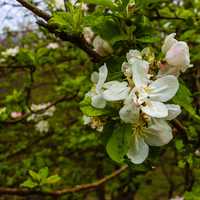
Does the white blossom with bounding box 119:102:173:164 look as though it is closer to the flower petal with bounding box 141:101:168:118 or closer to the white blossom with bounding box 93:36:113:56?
the flower petal with bounding box 141:101:168:118

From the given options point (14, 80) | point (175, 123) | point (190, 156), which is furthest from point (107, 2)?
point (14, 80)

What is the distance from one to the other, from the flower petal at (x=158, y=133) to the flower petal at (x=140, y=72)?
9cm

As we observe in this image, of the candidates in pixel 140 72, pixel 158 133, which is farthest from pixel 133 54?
pixel 158 133

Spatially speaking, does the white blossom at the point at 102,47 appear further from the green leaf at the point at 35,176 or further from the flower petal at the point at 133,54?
the green leaf at the point at 35,176

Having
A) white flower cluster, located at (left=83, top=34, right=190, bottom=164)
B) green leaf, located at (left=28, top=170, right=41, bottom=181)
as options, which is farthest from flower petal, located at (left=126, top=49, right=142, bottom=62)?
green leaf, located at (left=28, top=170, right=41, bottom=181)

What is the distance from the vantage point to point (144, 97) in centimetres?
106

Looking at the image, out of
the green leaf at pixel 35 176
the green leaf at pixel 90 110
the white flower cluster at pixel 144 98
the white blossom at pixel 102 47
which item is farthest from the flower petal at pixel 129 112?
the green leaf at pixel 35 176

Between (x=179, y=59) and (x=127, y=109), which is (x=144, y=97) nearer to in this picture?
(x=127, y=109)

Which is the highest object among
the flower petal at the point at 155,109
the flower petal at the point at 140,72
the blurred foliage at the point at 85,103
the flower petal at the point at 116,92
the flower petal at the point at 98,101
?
the flower petal at the point at 140,72

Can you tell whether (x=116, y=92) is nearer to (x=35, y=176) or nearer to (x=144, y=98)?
(x=144, y=98)

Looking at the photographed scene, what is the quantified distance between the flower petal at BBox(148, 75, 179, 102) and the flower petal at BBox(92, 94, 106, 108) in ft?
0.41

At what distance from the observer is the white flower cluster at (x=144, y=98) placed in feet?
3.47

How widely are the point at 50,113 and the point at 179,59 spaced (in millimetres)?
2973

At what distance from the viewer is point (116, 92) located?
1088 millimetres
